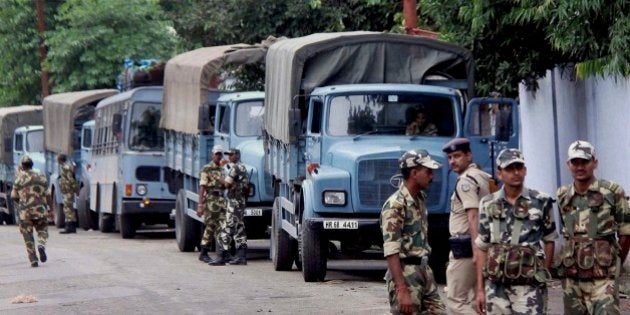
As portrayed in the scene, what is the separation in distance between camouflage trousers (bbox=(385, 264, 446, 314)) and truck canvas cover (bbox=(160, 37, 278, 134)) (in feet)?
46.0

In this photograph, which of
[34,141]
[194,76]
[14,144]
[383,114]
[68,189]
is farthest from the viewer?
[14,144]

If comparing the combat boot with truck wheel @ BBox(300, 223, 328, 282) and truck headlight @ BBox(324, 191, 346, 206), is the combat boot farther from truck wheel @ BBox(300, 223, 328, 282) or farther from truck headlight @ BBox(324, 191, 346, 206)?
truck headlight @ BBox(324, 191, 346, 206)

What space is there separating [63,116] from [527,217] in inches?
1042

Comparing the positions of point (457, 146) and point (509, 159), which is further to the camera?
point (457, 146)

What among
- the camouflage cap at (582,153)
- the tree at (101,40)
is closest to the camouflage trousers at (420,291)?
the camouflage cap at (582,153)

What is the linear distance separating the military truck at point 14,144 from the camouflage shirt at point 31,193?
15.5 meters

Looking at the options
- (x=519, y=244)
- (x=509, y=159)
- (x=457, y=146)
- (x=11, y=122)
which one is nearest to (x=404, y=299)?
(x=519, y=244)

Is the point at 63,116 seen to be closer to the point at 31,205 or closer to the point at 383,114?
the point at 31,205

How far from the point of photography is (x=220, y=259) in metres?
20.8

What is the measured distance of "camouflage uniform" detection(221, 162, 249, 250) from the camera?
19998mm

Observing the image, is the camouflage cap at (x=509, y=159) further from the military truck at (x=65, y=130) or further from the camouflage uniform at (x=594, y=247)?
the military truck at (x=65, y=130)

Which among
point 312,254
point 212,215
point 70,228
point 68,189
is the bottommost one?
point 70,228

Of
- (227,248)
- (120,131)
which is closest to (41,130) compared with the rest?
(120,131)

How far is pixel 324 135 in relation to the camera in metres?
17.2
